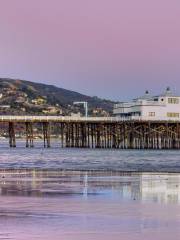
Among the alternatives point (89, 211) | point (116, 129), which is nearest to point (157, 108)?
point (116, 129)

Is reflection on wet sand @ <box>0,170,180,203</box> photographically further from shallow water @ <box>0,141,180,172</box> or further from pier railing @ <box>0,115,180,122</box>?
pier railing @ <box>0,115,180,122</box>

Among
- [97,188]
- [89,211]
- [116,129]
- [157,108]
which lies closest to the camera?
[89,211]

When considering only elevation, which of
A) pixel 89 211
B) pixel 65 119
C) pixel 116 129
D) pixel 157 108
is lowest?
pixel 89 211

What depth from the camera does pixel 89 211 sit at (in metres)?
22.1

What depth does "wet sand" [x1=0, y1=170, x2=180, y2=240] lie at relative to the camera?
A: 17.9 m

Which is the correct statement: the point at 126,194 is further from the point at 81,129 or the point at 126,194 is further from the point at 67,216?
the point at 81,129

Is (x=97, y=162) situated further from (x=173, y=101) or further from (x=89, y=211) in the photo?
(x=173, y=101)

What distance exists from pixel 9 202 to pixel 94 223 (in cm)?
540

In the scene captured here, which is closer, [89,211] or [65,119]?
[89,211]

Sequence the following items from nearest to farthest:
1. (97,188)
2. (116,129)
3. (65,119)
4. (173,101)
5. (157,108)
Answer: (97,188) < (65,119) < (157,108) < (116,129) < (173,101)

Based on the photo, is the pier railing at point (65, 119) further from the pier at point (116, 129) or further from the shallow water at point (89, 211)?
the shallow water at point (89, 211)

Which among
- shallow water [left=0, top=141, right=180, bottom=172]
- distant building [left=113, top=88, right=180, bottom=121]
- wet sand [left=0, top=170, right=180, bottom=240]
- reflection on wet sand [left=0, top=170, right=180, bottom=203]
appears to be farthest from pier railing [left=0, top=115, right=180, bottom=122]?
wet sand [left=0, top=170, right=180, bottom=240]

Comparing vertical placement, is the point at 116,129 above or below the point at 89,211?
above

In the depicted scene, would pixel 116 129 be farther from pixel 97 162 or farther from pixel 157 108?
pixel 97 162
